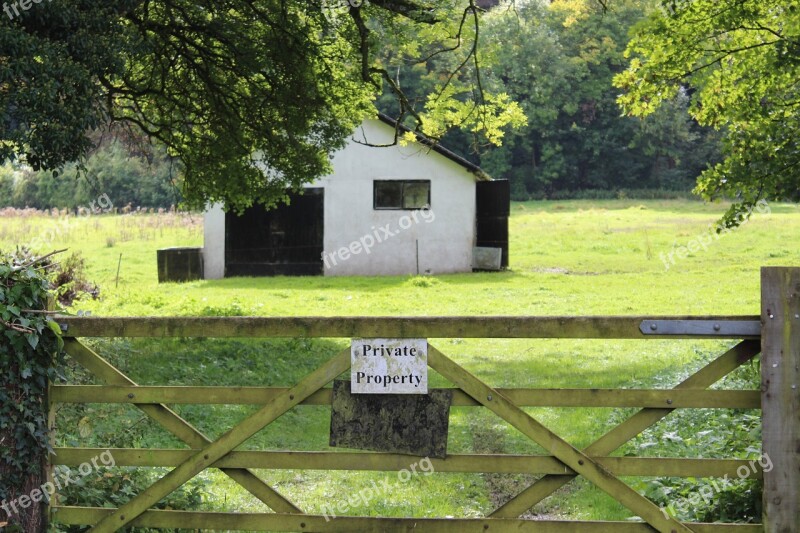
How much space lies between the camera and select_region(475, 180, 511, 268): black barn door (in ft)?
113

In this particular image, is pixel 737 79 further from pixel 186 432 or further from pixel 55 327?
pixel 55 327

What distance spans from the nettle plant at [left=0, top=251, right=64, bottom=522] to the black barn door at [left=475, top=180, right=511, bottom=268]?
28903 mm

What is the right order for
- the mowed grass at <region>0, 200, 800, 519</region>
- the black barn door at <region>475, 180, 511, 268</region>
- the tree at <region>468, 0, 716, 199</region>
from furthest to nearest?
the tree at <region>468, 0, 716, 199</region> < the black barn door at <region>475, 180, 511, 268</region> < the mowed grass at <region>0, 200, 800, 519</region>

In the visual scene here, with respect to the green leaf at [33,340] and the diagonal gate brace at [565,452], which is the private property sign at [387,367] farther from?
the green leaf at [33,340]

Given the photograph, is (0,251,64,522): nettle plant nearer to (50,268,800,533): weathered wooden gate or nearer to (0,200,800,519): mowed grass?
(50,268,800,533): weathered wooden gate

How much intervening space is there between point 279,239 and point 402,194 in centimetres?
442

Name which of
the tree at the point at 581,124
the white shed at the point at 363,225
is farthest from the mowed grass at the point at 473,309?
the tree at the point at 581,124

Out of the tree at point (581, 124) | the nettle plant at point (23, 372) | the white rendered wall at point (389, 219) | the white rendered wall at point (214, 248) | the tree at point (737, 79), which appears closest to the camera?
the nettle plant at point (23, 372)

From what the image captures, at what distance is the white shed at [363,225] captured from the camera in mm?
33625

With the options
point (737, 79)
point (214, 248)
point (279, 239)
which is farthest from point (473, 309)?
point (214, 248)

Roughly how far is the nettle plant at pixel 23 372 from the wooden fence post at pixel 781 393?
3.93 m

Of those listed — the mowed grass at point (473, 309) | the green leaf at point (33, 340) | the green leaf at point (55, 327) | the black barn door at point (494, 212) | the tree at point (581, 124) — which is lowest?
the mowed grass at point (473, 309)

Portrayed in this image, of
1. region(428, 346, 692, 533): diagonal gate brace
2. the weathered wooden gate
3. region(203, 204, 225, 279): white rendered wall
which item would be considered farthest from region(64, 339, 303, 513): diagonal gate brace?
region(203, 204, 225, 279): white rendered wall

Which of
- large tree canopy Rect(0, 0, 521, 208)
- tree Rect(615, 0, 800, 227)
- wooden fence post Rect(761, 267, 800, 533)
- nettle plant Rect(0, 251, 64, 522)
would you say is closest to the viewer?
wooden fence post Rect(761, 267, 800, 533)
